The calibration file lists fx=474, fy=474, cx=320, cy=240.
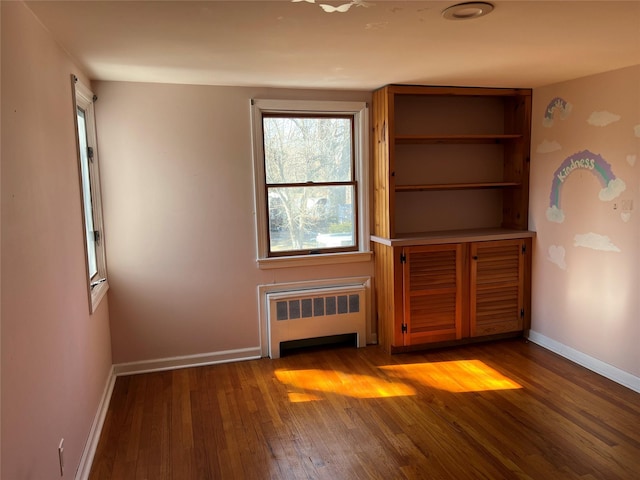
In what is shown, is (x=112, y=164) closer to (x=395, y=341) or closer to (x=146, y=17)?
(x=146, y=17)

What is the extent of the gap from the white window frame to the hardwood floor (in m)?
0.83

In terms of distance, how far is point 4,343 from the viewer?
1516mm

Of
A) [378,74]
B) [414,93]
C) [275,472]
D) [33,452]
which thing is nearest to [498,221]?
[414,93]

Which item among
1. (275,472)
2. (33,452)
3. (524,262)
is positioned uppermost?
(524,262)

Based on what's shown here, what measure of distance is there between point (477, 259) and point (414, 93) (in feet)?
4.84

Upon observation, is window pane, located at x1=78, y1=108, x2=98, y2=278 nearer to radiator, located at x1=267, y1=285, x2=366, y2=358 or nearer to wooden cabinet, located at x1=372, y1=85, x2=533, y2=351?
radiator, located at x1=267, y1=285, x2=366, y2=358

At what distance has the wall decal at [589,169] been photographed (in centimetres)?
334

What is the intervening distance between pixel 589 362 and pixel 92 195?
12.8 ft

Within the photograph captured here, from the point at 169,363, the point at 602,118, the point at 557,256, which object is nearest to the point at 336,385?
the point at 169,363

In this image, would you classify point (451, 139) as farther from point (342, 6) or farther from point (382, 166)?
point (342, 6)

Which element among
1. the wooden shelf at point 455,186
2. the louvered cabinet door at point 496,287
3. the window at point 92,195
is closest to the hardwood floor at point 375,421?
the louvered cabinet door at point 496,287

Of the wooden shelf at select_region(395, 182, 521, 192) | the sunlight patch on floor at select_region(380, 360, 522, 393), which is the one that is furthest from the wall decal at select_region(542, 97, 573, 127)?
the sunlight patch on floor at select_region(380, 360, 522, 393)

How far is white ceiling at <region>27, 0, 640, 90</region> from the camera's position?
201 cm

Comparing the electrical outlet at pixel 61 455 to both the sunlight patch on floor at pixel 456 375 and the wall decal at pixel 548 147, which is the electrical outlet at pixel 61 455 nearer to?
the sunlight patch on floor at pixel 456 375
